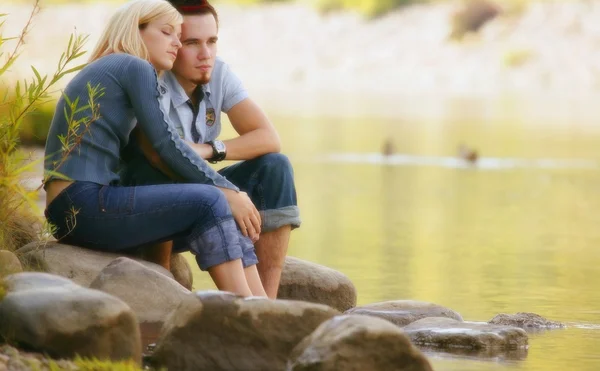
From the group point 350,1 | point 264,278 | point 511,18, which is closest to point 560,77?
point 511,18

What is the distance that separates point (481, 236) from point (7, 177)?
6830mm

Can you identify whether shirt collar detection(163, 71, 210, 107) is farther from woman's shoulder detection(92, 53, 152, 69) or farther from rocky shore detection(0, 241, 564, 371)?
rocky shore detection(0, 241, 564, 371)

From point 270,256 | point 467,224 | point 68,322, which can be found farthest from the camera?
point 467,224

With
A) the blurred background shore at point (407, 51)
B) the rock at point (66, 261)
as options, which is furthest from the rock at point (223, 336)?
the blurred background shore at point (407, 51)

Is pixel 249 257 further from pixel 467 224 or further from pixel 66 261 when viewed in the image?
pixel 467 224

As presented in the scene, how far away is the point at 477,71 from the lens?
58219 millimetres

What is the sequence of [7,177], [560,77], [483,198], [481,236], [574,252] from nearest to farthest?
1. [7,177]
2. [574,252]
3. [481,236]
4. [483,198]
5. [560,77]

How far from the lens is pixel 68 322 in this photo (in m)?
4.72

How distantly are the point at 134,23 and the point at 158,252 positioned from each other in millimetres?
1029

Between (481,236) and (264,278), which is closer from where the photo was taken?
(264,278)

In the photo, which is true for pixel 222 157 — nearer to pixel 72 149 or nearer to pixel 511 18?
pixel 72 149

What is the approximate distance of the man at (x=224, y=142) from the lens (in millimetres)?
6191

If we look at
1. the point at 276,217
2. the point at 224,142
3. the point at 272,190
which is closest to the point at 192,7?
the point at 224,142

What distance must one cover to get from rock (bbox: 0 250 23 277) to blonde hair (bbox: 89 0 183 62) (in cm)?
100
